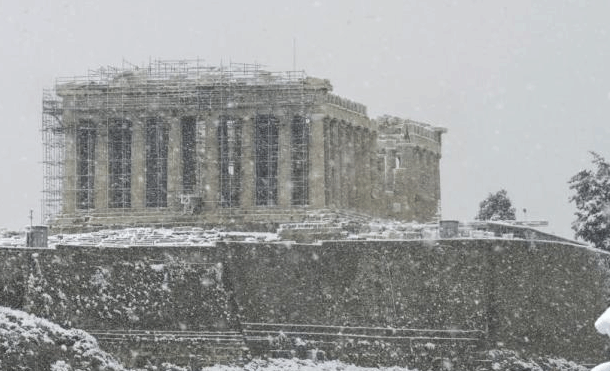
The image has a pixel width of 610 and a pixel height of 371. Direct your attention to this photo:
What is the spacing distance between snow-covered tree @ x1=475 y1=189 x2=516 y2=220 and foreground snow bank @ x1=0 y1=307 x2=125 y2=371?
51865mm

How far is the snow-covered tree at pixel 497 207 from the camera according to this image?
326 feet

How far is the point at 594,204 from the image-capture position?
78.2 meters

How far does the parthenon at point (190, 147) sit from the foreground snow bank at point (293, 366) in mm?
17208

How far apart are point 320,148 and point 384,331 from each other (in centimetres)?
1867

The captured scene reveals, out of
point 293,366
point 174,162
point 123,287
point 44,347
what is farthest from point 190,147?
point 44,347

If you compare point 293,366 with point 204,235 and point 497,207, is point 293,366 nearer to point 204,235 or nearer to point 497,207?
point 204,235

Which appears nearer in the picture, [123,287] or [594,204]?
[123,287]

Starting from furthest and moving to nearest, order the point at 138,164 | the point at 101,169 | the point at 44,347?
the point at 101,169
the point at 138,164
the point at 44,347

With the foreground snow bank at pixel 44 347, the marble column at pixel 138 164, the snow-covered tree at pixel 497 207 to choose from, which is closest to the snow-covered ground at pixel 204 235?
the foreground snow bank at pixel 44 347

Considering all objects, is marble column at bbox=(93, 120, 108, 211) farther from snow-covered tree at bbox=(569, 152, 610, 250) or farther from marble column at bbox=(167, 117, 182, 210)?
snow-covered tree at bbox=(569, 152, 610, 250)

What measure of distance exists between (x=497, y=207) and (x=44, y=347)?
186ft

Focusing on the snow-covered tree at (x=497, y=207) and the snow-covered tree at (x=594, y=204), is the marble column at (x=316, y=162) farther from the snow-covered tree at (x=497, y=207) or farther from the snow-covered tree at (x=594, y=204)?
the snow-covered tree at (x=497, y=207)

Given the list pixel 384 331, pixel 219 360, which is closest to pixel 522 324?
pixel 384 331

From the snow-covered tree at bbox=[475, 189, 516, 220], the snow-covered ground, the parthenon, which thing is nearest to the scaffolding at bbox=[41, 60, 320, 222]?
the parthenon
